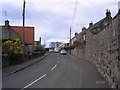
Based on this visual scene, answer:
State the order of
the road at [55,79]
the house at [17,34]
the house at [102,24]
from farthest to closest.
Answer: the house at [17,34]
the house at [102,24]
the road at [55,79]

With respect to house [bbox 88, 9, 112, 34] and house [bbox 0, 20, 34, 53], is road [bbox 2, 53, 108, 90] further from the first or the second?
house [bbox 0, 20, 34, 53]

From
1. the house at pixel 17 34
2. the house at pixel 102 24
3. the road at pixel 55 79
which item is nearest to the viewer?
the road at pixel 55 79

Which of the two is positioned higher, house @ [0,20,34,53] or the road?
house @ [0,20,34,53]

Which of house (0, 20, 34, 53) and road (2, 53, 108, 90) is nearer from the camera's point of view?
road (2, 53, 108, 90)

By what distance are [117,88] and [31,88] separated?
12.9 feet

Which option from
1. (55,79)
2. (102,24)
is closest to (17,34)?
(102,24)

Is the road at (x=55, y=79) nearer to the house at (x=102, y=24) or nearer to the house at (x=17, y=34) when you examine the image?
the house at (x=102, y=24)

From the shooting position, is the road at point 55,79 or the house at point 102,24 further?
the house at point 102,24

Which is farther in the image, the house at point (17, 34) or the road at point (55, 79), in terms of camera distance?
the house at point (17, 34)

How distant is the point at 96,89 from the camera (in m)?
9.02

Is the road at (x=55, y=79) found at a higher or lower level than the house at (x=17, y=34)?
lower

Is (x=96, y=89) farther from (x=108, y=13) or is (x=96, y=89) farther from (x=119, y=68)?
(x=108, y=13)

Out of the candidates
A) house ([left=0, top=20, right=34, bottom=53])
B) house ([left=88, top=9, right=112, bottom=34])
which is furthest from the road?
house ([left=0, top=20, right=34, bottom=53])

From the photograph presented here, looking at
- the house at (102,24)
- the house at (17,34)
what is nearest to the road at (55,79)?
the house at (102,24)
